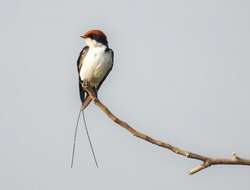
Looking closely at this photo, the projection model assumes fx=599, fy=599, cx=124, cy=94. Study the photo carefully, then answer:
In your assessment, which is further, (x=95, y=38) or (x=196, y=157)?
(x=95, y=38)

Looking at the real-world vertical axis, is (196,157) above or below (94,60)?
below

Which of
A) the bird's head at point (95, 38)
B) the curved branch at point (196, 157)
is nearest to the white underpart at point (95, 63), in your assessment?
Answer: the bird's head at point (95, 38)

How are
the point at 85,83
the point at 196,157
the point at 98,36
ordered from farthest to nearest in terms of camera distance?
the point at 98,36 → the point at 85,83 → the point at 196,157

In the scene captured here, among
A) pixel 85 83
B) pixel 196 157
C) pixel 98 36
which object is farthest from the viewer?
pixel 98 36

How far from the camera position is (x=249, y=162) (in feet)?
8.24

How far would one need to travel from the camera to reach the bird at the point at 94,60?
6.31m

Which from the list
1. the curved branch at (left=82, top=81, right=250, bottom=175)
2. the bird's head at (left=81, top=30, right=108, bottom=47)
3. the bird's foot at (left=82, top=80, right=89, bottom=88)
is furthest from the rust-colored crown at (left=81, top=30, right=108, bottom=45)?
the curved branch at (left=82, top=81, right=250, bottom=175)

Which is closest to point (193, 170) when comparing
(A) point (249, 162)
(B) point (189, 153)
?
(B) point (189, 153)

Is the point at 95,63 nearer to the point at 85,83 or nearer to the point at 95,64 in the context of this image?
the point at 95,64

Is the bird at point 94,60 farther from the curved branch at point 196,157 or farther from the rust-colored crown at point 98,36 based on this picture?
the curved branch at point 196,157

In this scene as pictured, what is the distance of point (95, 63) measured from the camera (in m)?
6.29

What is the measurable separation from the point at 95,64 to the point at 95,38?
0.32 metres

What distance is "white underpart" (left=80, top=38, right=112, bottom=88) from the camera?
6.30m

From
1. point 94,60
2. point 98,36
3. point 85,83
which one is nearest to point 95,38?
point 98,36
